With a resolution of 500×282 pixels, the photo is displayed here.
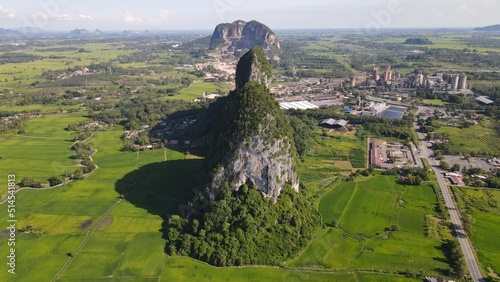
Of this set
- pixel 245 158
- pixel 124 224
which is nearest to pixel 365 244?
pixel 245 158

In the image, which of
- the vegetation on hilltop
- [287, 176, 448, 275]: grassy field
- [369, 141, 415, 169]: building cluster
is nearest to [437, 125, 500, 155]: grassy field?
[369, 141, 415, 169]: building cluster

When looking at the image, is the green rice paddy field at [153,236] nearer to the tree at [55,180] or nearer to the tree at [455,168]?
the tree at [55,180]

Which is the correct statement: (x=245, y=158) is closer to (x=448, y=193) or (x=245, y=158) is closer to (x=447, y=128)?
(x=448, y=193)

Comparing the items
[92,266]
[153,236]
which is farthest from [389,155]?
[92,266]

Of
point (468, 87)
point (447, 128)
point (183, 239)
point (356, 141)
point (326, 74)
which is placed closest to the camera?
point (183, 239)

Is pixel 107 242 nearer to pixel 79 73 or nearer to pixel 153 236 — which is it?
pixel 153 236

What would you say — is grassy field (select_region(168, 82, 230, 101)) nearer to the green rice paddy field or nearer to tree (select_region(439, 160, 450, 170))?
the green rice paddy field
